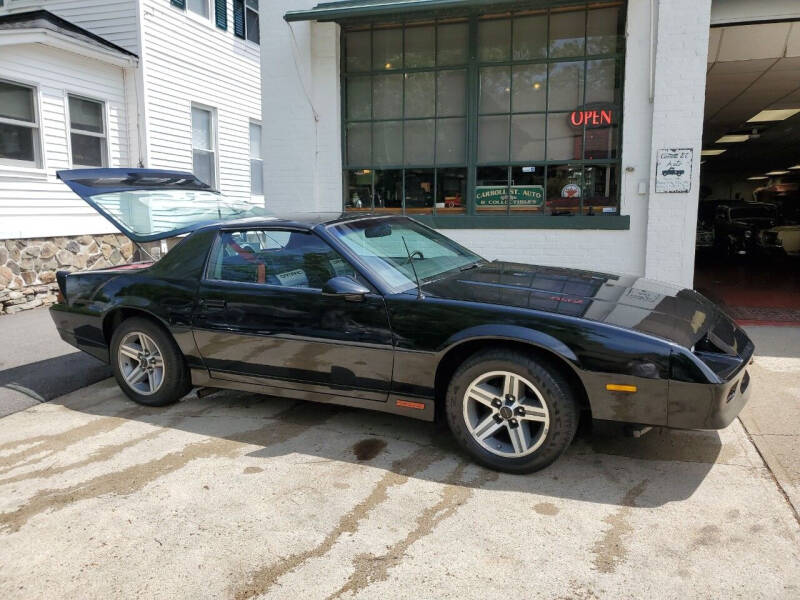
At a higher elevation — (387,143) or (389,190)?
(387,143)

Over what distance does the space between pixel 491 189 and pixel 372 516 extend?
19.0 feet

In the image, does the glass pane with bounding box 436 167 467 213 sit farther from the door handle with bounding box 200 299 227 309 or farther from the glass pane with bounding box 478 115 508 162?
the door handle with bounding box 200 299 227 309

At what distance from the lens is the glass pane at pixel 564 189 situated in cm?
788

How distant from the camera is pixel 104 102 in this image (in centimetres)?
1102

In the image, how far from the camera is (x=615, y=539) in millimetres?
2900

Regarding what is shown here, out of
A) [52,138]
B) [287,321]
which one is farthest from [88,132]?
[287,321]

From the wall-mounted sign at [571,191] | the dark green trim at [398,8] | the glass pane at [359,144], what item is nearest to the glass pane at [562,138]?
the wall-mounted sign at [571,191]

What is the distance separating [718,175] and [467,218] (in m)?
25.0

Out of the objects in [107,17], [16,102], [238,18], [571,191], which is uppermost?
[238,18]

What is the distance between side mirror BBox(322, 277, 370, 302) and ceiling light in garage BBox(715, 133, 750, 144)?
1531cm

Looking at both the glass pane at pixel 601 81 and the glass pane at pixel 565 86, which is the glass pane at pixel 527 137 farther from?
the glass pane at pixel 601 81

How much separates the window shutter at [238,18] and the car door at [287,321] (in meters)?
11.1

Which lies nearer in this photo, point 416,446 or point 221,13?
point 416,446

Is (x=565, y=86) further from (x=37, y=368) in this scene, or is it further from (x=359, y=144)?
(x=37, y=368)
